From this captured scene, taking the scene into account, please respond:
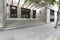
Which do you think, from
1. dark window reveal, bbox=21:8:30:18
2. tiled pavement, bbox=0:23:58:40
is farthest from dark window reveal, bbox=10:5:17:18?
tiled pavement, bbox=0:23:58:40

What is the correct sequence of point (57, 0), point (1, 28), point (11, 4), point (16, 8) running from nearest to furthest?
point (1, 28) → point (57, 0) → point (11, 4) → point (16, 8)

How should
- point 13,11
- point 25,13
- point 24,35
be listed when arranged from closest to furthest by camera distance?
1. point 24,35
2. point 13,11
3. point 25,13

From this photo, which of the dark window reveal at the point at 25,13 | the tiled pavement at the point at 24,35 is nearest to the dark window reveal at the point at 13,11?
the dark window reveal at the point at 25,13

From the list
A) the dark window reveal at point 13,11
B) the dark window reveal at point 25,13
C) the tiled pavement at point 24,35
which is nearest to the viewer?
the tiled pavement at point 24,35

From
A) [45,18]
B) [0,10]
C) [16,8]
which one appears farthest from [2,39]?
[45,18]

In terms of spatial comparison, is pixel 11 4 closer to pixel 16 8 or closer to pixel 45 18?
pixel 16 8

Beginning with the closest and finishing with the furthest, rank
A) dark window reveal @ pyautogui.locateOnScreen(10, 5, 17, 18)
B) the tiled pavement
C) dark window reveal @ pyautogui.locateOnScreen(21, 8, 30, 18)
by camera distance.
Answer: the tiled pavement
dark window reveal @ pyautogui.locateOnScreen(10, 5, 17, 18)
dark window reveal @ pyautogui.locateOnScreen(21, 8, 30, 18)

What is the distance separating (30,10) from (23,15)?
3175mm

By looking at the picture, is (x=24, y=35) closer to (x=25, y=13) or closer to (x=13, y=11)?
(x=13, y=11)

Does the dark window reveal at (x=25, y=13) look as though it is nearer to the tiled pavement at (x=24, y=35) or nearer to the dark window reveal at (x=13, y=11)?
the dark window reveal at (x=13, y=11)

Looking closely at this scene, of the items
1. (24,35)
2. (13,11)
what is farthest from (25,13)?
(24,35)

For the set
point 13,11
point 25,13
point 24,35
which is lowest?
point 24,35

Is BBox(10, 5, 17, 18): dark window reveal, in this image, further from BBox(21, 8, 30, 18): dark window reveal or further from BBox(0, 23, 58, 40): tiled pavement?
BBox(0, 23, 58, 40): tiled pavement

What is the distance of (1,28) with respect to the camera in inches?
510
